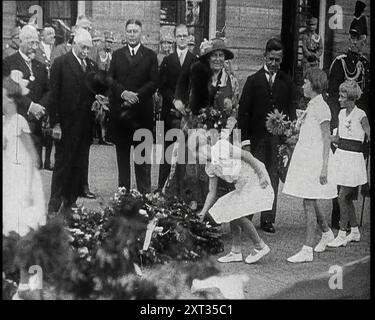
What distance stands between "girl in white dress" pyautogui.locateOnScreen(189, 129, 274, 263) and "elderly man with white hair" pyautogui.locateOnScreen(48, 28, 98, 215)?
26.4 inches

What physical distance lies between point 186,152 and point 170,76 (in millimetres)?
468

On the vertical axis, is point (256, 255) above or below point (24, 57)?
below

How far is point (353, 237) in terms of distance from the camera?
5676 millimetres

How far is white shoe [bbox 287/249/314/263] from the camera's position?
550 centimetres

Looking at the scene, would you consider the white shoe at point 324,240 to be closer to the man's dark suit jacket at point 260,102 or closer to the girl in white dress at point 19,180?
the man's dark suit jacket at point 260,102

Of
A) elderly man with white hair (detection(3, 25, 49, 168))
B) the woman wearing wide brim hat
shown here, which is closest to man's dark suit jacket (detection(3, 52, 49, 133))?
elderly man with white hair (detection(3, 25, 49, 168))

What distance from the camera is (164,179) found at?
5305mm

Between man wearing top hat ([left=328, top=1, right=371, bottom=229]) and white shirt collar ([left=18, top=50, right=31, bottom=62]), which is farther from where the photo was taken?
man wearing top hat ([left=328, top=1, right=371, bottom=229])

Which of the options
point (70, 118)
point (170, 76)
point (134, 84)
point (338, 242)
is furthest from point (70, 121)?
point (338, 242)

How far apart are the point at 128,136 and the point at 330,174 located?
52.7 inches

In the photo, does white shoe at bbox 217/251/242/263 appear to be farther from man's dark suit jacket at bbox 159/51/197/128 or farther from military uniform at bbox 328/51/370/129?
military uniform at bbox 328/51/370/129

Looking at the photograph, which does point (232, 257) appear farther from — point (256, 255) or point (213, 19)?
point (213, 19)
